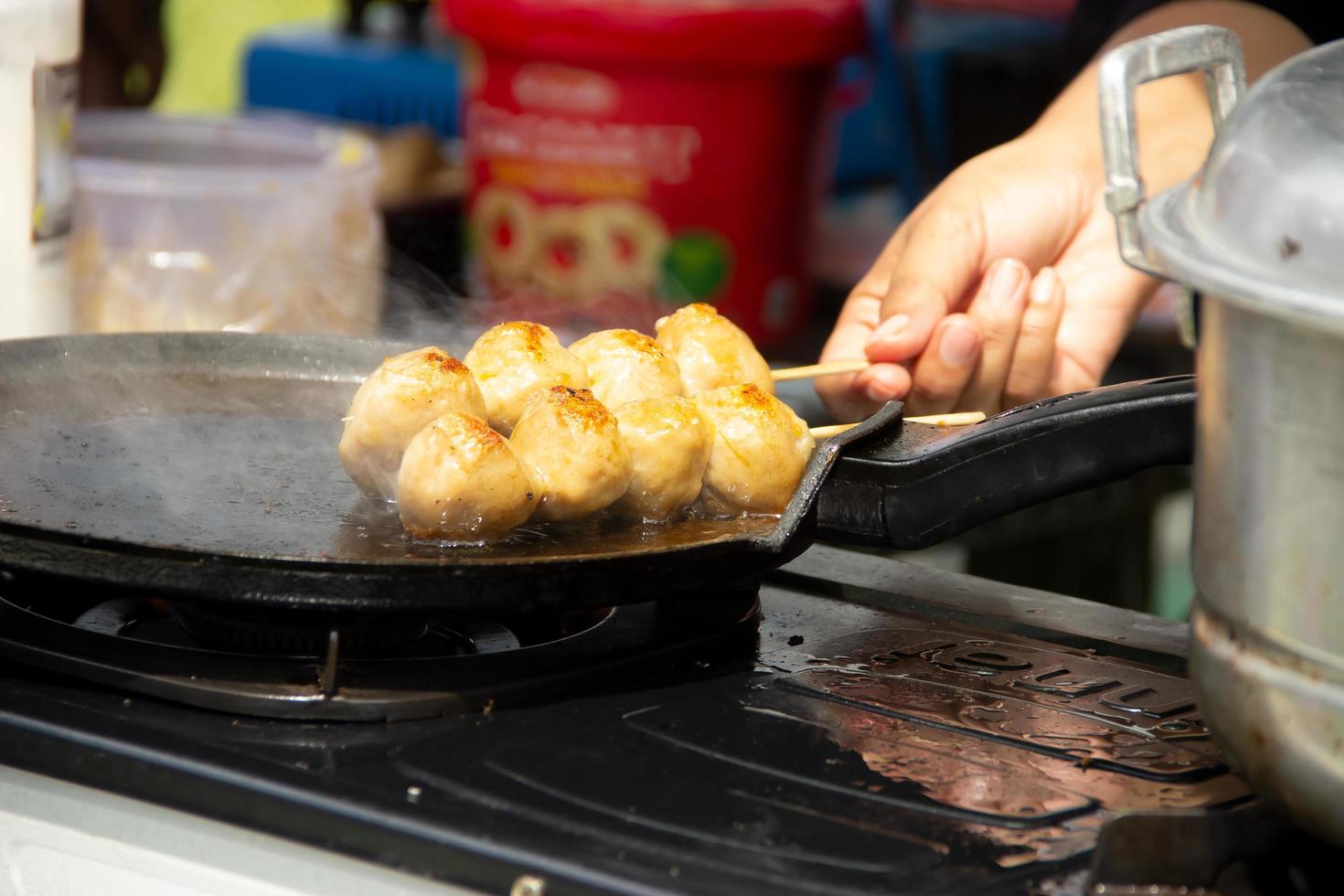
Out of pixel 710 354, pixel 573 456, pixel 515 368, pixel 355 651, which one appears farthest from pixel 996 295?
pixel 355 651

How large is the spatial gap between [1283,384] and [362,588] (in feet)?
2.36

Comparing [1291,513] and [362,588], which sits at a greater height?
[1291,513]

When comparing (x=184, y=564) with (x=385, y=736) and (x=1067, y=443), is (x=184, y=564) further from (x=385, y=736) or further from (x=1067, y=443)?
(x=1067, y=443)

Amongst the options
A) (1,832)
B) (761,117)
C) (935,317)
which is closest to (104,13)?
(761,117)

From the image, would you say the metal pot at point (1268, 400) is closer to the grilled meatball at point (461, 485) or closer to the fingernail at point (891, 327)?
the grilled meatball at point (461, 485)

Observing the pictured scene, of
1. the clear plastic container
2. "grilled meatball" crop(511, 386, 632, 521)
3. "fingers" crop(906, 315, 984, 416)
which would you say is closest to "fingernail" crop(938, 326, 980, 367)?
"fingers" crop(906, 315, 984, 416)

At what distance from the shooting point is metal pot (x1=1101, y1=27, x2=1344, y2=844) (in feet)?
3.17

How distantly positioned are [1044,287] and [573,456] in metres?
0.97

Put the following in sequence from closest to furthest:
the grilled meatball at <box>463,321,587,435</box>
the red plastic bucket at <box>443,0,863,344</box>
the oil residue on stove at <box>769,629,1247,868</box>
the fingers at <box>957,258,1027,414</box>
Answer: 1. the oil residue on stove at <box>769,629,1247,868</box>
2. the grilled meatball at <box>463,321,587,435</box>
3. the fingers at <box>957,258,1027,414</box>
4. the red plastic bucket at <box>443,0,863,344</box>

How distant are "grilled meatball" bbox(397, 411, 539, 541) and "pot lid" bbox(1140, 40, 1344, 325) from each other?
64cm

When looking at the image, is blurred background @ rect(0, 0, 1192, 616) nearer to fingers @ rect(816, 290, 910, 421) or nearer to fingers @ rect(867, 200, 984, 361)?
fingers @ rect(816, 290, 910, 421)

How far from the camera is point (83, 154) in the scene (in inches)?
118

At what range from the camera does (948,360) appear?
2.04m

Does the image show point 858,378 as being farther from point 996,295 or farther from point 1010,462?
point 1010,462
